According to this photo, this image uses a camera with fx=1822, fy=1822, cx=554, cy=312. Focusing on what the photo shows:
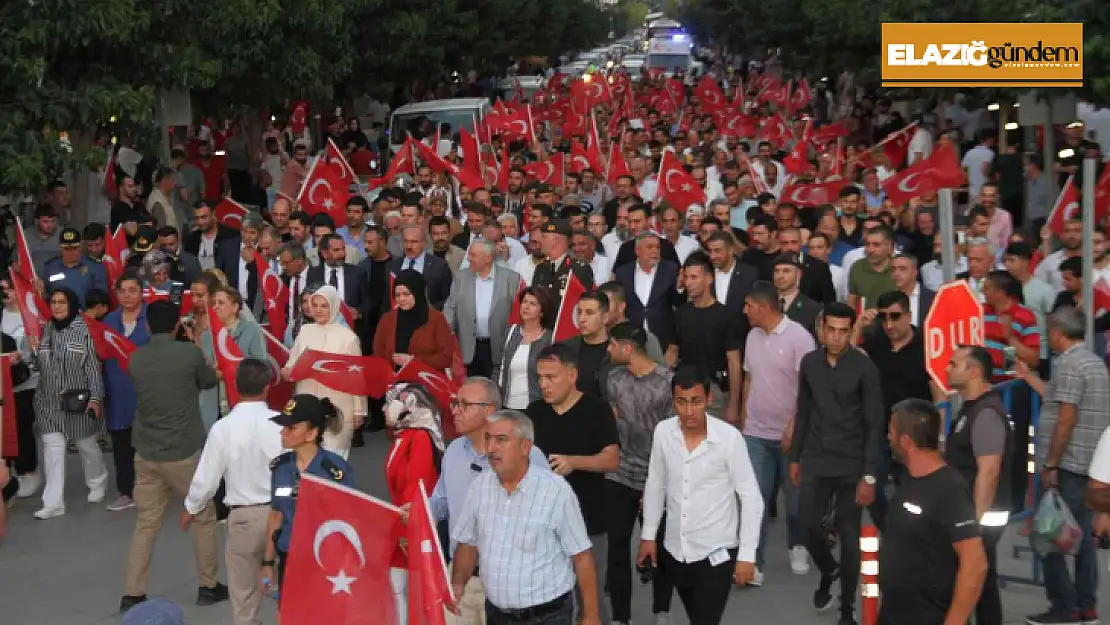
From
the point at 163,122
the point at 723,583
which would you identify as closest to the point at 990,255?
the point at 723,583

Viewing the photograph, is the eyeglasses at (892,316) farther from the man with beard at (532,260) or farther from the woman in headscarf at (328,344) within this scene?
the man with beard at (532,260)

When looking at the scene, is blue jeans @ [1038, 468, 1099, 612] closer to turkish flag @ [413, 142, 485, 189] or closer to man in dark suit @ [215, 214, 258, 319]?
man in dark suit @ [215, 214, 258, 319]

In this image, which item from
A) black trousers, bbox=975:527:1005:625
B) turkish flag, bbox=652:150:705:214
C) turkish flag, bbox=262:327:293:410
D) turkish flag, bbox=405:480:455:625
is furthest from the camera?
turkish flag, bbox=652:150:705:214

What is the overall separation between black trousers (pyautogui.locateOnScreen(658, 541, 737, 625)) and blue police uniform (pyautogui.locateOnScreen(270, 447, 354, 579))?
5.07ft

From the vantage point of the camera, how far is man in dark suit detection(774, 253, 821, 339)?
11305mm

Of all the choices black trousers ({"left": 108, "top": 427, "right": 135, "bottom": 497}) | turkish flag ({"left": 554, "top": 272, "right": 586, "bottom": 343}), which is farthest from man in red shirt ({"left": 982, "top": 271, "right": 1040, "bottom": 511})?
black trousers ({"left": 108, "top": 427, "right": 135, "bottom": 497})

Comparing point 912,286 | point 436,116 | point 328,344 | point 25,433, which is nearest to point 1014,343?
point 912,286

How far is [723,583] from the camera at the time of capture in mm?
8117

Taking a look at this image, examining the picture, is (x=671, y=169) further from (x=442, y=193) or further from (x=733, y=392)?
(x=733, y=392)

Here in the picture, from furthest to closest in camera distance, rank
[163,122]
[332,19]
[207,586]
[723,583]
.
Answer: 1. [332,19]
2. [163,122]
3. [207,586]
4. [723,583]

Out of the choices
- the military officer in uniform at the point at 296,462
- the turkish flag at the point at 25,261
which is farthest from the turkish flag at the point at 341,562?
the turkish flag at the point at 25,261

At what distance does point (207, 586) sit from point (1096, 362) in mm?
4913

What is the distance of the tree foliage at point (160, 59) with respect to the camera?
52.3ft

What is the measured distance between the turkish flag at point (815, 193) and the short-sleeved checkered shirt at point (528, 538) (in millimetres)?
11461
